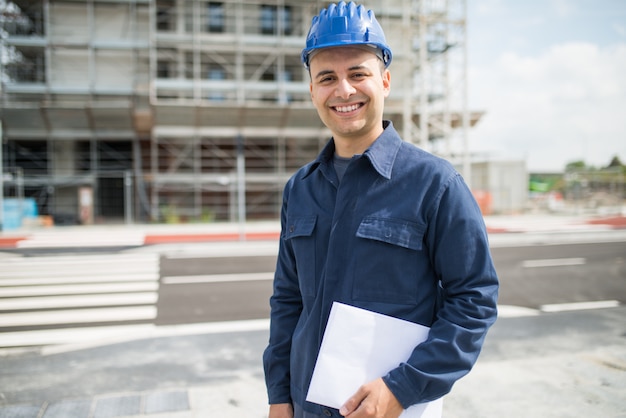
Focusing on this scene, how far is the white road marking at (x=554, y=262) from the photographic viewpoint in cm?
1050

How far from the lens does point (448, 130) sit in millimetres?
24422

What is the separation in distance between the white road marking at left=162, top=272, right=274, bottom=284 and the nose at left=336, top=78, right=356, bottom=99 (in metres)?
7.79

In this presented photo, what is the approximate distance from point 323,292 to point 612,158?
211ft

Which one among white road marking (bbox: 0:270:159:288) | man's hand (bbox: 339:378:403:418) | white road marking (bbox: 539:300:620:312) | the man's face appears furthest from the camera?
white road marking (bbox: 0:270:159:288)

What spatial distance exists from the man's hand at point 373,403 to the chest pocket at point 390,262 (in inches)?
10.2

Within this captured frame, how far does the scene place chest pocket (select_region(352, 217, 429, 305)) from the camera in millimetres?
1560

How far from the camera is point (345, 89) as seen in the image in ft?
5.38

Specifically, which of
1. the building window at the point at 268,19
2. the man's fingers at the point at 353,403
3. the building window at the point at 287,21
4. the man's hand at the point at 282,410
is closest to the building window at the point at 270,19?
the building window at the point at 268,19

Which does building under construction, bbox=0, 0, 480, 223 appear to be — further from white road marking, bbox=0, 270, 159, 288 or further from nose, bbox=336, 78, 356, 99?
nose, bbox=336, 78, 356, 99

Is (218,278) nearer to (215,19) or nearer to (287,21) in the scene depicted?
(215,19)

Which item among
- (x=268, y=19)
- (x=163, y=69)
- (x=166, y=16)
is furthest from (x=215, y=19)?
(x=163, y=69)

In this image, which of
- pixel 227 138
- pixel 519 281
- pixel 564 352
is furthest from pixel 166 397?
pixel 227 138

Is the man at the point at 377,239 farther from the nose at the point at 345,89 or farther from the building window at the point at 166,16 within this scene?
the building window at the point at 166,16

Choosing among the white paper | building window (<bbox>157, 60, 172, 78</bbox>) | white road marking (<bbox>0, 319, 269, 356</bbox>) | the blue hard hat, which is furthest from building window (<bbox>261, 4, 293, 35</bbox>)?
the white paper
